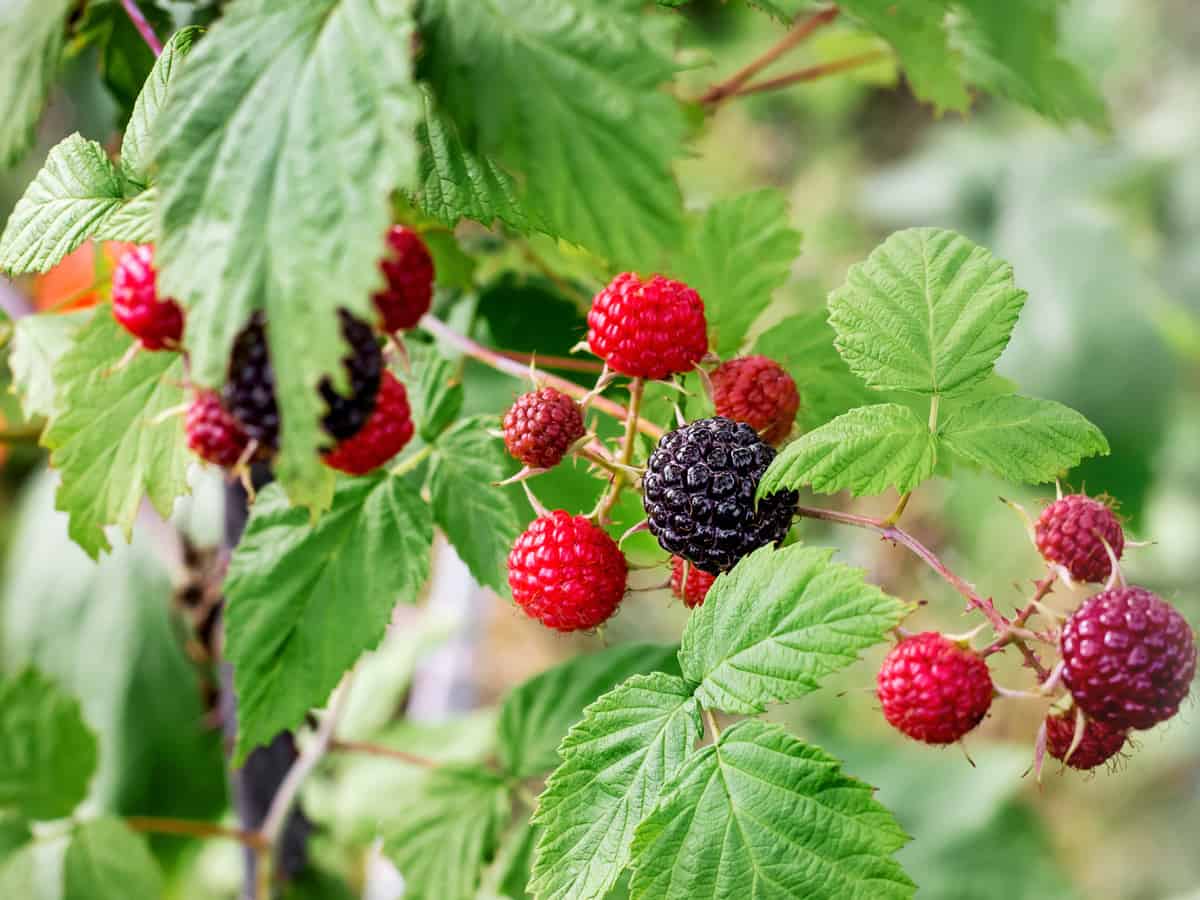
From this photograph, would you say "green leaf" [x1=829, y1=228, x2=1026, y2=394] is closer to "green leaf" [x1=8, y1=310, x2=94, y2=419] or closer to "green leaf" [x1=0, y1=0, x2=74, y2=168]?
"green leaf" [x1=8, y1=310, x2=94, y2=419]

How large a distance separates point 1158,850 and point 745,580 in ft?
9.46

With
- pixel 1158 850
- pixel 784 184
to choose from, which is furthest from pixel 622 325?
pixel 784 184

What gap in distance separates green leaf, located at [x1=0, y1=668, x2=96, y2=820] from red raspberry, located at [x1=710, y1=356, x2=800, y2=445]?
77 cm

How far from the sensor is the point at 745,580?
1.88 feet

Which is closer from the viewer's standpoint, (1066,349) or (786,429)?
(786,429)

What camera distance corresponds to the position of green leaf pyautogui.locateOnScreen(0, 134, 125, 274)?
0.60 meters

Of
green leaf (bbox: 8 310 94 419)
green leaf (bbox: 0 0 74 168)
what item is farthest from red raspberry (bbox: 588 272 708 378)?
green leaf (bbox: 0 0 74 168)

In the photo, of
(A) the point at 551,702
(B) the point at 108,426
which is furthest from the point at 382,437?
(A) the point at 551,702

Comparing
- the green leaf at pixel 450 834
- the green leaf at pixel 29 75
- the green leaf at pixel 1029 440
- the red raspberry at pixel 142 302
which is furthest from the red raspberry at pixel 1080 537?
the green leaf at pixel 29 75

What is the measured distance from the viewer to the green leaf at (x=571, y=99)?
0.46 meters

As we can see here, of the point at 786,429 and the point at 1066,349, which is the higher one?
the point at 786,429

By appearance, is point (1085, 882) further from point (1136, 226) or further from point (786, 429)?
point (786, 429)

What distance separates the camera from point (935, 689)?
1.75ft

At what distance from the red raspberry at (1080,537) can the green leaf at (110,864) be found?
34.6 inches
